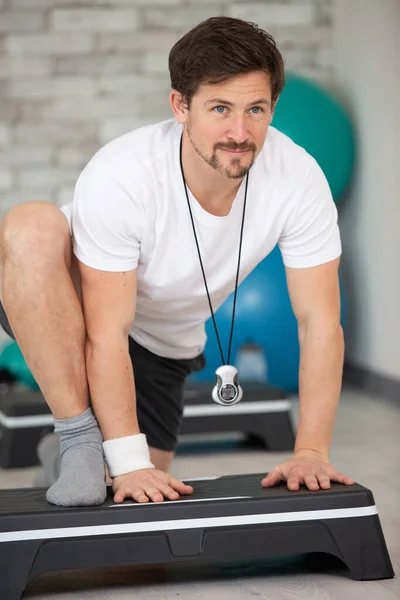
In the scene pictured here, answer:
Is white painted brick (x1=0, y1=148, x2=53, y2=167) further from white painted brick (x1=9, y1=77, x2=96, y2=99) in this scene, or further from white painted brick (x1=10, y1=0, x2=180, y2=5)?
white painted brick (x1=10, y1=0, x2=180, y2=5)

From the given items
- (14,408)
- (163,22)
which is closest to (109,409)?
(14,408)

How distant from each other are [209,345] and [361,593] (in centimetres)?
228

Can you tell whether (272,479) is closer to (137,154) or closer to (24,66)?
(137,154)

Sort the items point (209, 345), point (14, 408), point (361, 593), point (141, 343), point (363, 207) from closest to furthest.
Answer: point (361, 593)
point (141, 343)
point (14, 408)
point (209, 345)
point (363, 207)

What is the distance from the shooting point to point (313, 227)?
1806 millimetres

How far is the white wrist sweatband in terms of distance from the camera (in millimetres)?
1684

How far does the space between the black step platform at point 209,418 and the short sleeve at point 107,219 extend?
140 cm

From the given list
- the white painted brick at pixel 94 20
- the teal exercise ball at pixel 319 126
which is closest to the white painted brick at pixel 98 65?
the white painted brick at pixel 94 20

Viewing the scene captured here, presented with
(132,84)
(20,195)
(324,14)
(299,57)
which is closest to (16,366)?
(20,195)

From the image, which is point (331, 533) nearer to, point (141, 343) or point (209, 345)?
point (141, 343)

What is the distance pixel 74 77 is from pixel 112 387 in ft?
9.81

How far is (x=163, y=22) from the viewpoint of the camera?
4.45 meters

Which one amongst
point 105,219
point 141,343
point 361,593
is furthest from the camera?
point 141,343

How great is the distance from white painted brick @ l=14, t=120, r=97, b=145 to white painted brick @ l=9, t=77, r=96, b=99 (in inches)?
5.1
